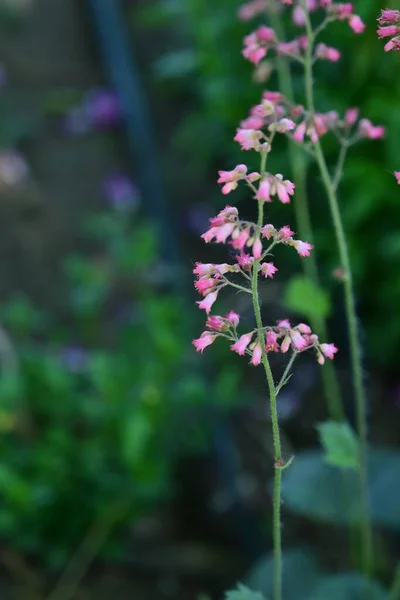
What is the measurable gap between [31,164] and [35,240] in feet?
1.98

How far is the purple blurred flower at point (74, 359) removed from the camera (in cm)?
232

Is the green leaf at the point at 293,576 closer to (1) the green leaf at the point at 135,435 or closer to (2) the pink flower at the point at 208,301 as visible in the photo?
(1) the green leaf at the point at 135,435

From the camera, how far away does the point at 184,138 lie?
3871 millimetres

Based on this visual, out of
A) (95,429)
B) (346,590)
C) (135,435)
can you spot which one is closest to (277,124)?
(346,590)

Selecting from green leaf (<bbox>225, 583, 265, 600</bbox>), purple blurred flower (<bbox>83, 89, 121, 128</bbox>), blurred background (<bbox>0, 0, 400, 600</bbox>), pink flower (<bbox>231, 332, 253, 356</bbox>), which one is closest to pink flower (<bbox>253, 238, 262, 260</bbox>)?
pink flower (<bbox>231, 332, 253, 356</bbox>)

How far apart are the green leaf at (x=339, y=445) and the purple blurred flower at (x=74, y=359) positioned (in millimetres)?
1202

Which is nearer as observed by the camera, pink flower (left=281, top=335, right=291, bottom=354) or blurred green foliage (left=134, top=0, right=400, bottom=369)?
pink flower (left=281, top=335, right=291, bottom=354)

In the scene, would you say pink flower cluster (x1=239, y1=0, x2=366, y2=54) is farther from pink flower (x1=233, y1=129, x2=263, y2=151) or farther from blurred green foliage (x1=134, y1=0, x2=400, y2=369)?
blurred green foliage (x1=134, y1=0, x2=400, y2=369)

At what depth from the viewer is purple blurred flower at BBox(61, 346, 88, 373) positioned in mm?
2320

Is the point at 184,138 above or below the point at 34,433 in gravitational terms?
above

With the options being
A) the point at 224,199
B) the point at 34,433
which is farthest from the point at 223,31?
the point at 34,433

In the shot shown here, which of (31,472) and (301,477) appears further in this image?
(31,472)

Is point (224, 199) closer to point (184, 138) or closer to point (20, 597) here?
point (184, 138)

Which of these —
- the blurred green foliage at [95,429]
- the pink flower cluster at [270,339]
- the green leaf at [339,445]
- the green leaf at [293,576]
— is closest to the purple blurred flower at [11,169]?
the blurred green foliage at [95,429]
